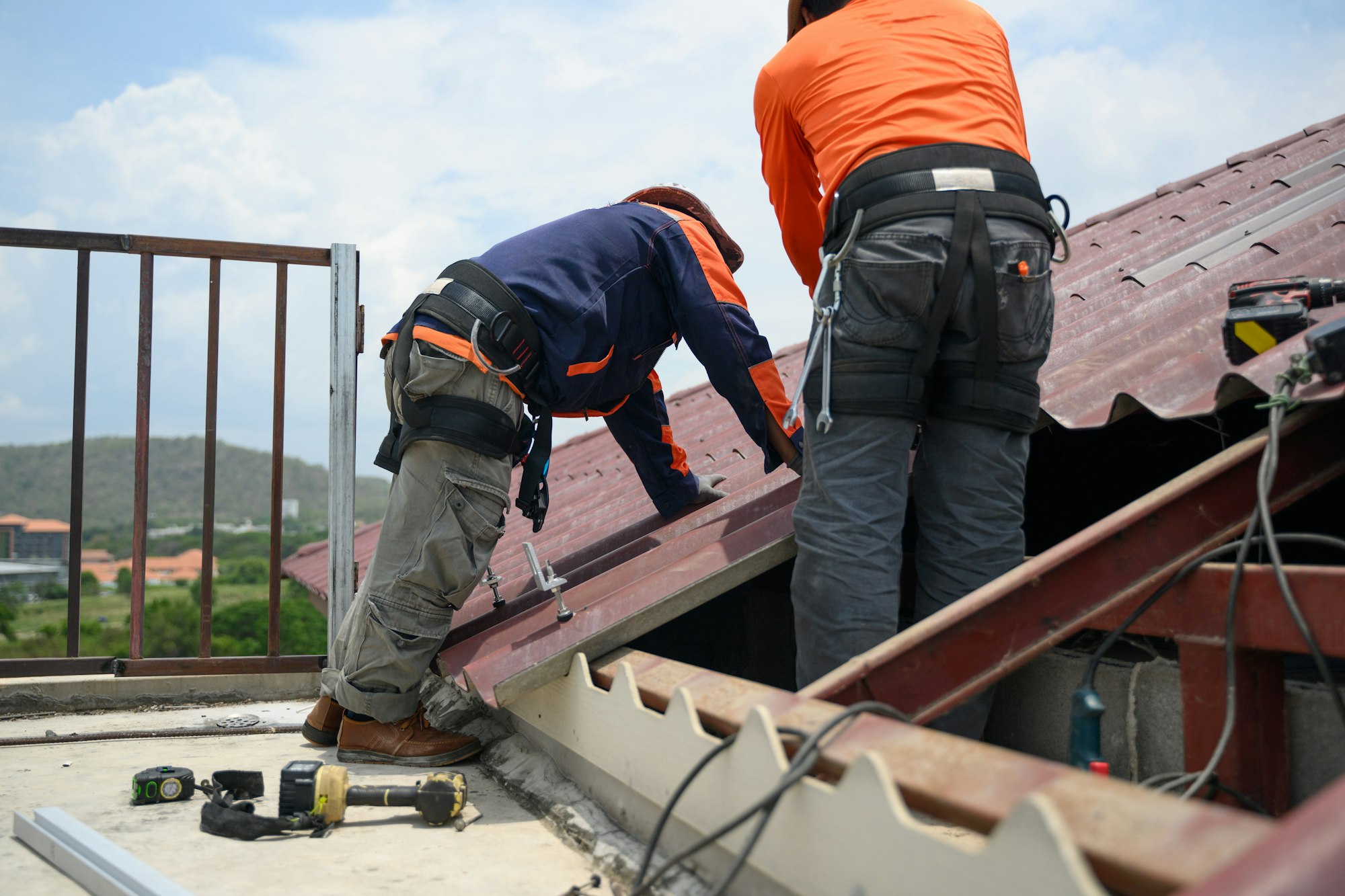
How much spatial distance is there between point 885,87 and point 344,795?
2100 millimetres

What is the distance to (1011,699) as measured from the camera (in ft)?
8.52

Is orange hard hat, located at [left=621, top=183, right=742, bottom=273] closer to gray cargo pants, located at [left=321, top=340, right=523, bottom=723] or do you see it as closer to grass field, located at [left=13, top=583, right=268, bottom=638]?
gray cargo pants, located at [left=321, top=340, right=523, bottom=723]

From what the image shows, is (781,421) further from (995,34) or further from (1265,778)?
(1265,778)

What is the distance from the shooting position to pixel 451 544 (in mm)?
3039

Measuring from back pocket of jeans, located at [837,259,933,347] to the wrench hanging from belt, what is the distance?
19 millimetres

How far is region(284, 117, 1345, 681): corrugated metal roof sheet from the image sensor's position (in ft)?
8.01

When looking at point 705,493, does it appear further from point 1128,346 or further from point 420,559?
point 1128,346

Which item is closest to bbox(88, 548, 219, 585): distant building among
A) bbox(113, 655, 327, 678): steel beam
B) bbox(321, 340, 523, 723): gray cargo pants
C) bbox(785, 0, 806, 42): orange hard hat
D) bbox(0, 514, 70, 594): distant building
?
bbox(0, 514, 70, 594): distant building

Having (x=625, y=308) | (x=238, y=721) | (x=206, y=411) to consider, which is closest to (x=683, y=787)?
(x=625, y=308)

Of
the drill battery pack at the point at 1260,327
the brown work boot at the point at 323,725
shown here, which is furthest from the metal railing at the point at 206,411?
the drill battery pack at the point at 1260,327

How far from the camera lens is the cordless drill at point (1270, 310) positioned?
213 cm

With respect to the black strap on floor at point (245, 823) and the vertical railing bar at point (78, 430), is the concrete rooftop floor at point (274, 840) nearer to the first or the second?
the black strap on floor at point (245, 823)

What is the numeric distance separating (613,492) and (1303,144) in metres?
4.32

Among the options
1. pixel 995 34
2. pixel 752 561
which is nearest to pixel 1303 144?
pixel 995 34
